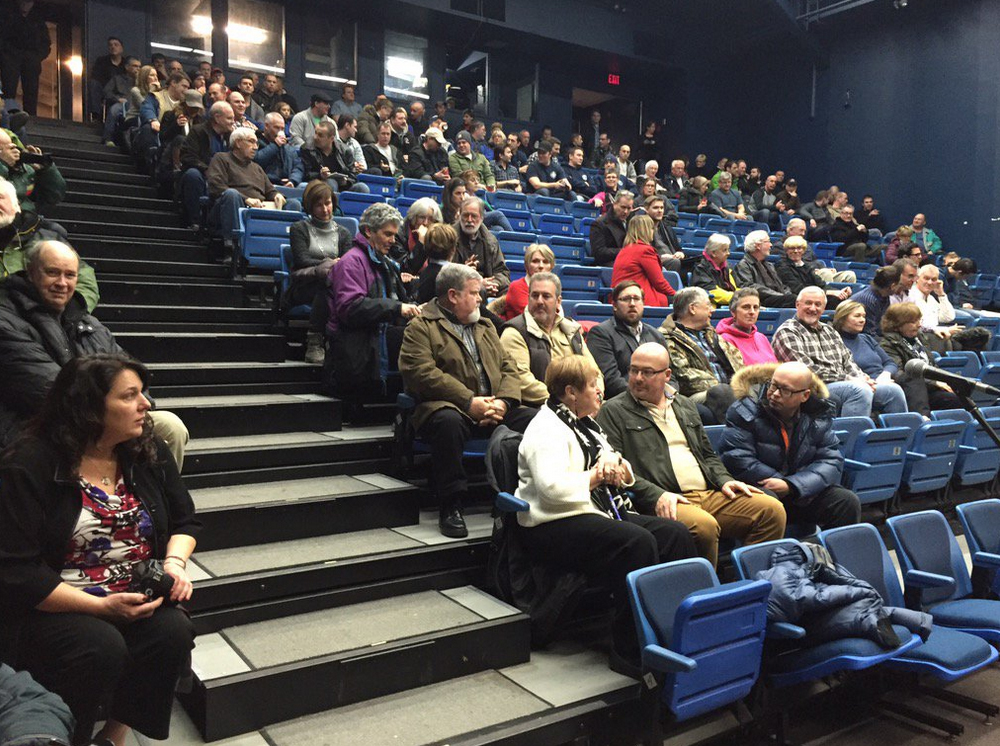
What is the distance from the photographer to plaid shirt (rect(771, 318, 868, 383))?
450 centimetres

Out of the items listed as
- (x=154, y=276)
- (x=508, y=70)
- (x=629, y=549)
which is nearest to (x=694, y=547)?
(x=629, y=549)

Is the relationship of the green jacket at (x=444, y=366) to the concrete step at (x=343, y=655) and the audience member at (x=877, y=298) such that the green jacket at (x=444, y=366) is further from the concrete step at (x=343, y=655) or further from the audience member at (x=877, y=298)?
the audience member at (x=877, y=298)

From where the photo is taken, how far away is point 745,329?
443 centimetres

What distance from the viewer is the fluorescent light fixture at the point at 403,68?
12.0 meters

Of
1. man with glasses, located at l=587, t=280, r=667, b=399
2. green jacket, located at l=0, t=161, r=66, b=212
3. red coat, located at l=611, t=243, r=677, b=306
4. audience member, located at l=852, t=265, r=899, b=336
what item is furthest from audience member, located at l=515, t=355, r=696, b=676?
audience member, located at l=852, t=265, r=899, b=336

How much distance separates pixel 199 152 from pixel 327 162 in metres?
1.23

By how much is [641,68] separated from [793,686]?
13.2m

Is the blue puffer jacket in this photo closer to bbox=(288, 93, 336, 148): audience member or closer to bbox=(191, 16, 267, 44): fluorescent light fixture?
bbox=(288, 93, 336, 148): audience member

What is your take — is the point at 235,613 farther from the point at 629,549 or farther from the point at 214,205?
the point at 214,205

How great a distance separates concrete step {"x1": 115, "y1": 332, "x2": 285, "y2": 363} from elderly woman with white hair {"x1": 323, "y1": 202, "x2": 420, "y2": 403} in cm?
50

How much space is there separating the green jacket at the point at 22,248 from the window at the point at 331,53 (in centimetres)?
903

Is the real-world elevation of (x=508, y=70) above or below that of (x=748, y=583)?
above

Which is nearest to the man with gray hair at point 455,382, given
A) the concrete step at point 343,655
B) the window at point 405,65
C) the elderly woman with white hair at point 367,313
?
the elderly woman with white hair at point 367,313

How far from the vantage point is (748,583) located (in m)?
2.22
